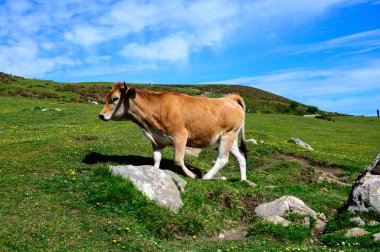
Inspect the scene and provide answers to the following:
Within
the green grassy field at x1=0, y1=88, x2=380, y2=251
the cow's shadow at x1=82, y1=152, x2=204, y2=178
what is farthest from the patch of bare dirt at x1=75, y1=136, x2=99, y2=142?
the cow's shadow at x1=82, y1=152, x2=204, y2=178

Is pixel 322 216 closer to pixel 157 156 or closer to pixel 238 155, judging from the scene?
pixel 238 155

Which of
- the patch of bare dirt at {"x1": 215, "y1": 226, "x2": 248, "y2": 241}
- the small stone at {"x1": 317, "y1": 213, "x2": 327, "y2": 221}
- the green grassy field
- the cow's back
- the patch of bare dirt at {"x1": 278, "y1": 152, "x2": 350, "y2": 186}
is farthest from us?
the patch of bare dirt at {"x1": 278, "y1": 152, "x2": 350, "y2": 186}

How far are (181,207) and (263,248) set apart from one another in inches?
122

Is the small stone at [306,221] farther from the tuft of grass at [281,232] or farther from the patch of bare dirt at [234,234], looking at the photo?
the patch of bare dirt at [234,234]

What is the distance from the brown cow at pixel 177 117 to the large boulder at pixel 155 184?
2.05 metres

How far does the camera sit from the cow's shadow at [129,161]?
18.1 m

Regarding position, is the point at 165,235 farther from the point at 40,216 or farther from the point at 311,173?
the point at 311,173

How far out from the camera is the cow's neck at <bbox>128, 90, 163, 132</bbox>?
52.9 feet

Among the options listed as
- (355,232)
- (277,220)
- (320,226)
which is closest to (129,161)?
(277,220)

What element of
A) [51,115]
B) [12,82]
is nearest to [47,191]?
[51,115]

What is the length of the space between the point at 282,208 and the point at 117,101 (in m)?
7.16

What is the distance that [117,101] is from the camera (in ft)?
53.2

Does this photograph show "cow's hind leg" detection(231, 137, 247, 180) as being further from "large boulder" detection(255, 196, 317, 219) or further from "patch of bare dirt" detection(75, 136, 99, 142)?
"patch of bare dirt" detection(75, 136, 99, 142)

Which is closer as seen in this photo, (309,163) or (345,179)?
(345,179)
